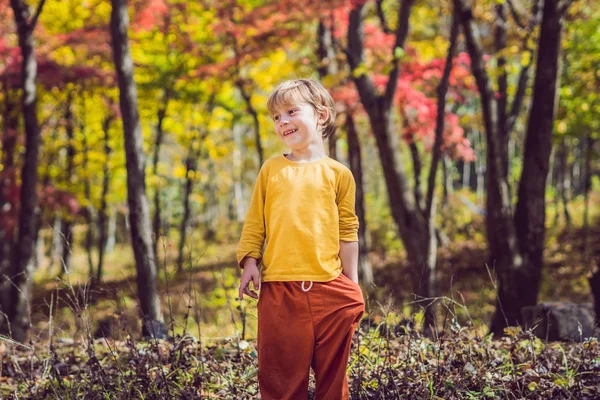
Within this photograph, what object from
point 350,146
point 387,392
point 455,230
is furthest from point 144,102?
point 387,392

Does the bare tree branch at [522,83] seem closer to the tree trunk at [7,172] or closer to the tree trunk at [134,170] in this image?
the tree trunk at [134,170]

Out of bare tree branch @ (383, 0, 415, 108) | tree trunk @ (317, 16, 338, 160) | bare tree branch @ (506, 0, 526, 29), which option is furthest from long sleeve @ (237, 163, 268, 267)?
tree trunk @ (317, 16, 338, 160)

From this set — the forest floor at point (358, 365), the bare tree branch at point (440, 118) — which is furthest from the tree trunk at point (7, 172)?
the bare tree branch at point (440, 118)

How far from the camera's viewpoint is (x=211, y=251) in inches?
783

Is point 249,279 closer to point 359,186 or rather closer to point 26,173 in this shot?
point 26,173

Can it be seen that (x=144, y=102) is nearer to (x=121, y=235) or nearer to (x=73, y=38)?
(x=73, y=38)

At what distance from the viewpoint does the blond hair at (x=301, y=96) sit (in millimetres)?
2521

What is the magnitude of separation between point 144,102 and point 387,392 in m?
12.7

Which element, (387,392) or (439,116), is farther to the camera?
(439,116)

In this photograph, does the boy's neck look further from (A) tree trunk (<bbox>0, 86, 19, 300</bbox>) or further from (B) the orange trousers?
(A) tree trunk (<bbox>0, 86, 19, 300</bbox>)

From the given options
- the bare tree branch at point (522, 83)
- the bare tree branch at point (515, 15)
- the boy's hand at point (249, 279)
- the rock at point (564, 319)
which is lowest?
the rock at point (564, 319)

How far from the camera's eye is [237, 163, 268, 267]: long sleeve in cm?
257

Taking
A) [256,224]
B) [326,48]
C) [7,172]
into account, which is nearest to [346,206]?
[256,224]

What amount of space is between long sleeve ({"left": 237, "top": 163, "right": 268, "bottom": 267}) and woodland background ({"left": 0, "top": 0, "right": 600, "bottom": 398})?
449 mm
